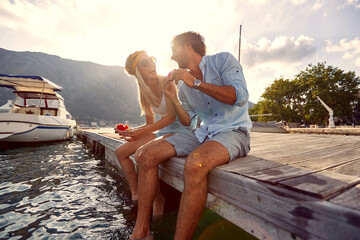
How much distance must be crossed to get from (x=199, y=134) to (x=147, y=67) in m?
1.55

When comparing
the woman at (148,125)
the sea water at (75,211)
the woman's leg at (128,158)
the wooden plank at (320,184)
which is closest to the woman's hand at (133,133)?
the woman at (148,125)

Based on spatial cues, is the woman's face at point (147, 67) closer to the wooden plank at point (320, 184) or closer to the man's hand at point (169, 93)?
the man's hand at point (169, 93)

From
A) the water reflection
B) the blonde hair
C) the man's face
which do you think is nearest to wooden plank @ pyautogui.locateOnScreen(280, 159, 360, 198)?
the man's face

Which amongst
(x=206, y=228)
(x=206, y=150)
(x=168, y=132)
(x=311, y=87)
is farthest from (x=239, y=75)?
(x=311, y=87)

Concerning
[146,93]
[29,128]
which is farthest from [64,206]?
[29,128]

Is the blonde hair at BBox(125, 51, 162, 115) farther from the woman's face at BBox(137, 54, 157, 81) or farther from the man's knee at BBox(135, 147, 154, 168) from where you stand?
the man's knee at BBox(135, 147, 154, 168)

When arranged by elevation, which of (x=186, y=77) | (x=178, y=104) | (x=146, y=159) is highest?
(x=186, y=77)

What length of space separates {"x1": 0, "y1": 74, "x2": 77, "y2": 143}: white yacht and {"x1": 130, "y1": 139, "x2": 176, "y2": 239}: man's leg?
11674 millimetres

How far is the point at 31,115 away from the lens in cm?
1046

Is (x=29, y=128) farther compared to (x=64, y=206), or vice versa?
(x=29, y=128)

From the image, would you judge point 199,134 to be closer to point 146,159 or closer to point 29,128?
point 146,159

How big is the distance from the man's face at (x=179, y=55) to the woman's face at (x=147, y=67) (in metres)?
0.82

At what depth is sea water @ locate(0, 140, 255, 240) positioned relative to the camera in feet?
7.22

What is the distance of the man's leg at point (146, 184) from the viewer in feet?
5.95
